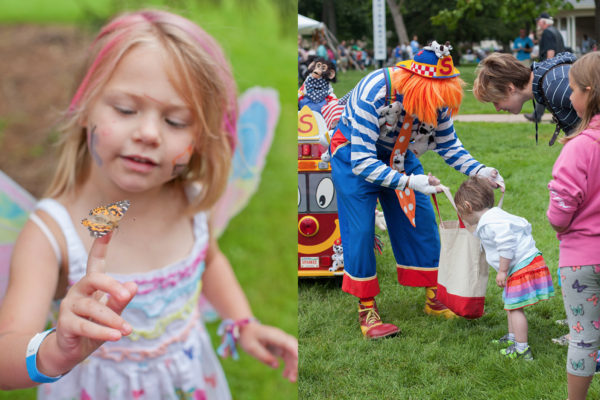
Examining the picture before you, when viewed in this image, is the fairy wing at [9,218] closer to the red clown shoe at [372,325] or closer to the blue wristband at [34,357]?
the blue wristband at [34,357]

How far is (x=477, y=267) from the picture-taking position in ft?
8.80

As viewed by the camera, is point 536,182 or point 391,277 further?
point 536,182

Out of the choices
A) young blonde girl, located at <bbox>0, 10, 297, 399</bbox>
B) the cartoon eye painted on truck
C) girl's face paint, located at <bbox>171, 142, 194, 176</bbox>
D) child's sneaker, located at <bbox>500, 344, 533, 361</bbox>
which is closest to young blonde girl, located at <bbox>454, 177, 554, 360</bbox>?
child's sneaker, located at <bbox>500, 344, 533, 361</bbox>

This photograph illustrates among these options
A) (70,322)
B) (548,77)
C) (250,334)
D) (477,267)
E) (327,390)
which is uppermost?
(548,77)

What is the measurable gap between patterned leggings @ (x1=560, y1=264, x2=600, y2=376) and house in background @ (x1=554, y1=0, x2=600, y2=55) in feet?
84.4

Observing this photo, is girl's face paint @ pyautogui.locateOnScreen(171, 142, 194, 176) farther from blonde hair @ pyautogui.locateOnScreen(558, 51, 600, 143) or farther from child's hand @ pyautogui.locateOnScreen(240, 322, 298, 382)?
blonde hair @ pyautogui.locateOnScreen(558, 51, 600, 143)

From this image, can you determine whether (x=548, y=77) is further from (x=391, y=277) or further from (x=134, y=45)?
(x=391, y=277)

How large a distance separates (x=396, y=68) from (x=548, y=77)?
1.99 feet

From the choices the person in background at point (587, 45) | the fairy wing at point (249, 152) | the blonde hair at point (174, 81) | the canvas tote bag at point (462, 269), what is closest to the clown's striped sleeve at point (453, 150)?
the canvas tote bag at point (462, 269)

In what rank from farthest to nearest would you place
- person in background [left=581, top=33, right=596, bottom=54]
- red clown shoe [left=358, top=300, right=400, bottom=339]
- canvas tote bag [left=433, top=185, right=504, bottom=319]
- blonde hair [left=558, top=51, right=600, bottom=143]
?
person in background [left=581, top=33, right=596, bottom=54] → red clown shoe [left=358, top=300, right=400, bottom=339] → canvas tote bag [left=433, top=185, right=504, bottom=319] → blonde hair [left=558, top=51, right=600, bottom=143]

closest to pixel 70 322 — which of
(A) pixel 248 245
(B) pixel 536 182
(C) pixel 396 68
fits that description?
(A) pixel 248 245

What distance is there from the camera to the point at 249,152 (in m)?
1.25

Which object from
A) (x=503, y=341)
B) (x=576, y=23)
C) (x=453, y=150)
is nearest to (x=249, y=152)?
(x=453, y=150)

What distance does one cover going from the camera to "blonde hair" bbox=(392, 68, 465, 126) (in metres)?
2.38
